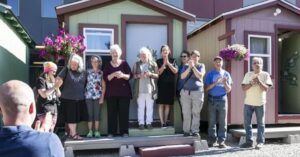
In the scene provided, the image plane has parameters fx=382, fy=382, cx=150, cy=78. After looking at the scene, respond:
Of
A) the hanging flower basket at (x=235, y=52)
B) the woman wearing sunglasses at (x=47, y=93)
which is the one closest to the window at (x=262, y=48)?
the hanging flower basket at (x=235, y=52)

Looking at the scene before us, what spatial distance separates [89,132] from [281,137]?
4202 millimetres

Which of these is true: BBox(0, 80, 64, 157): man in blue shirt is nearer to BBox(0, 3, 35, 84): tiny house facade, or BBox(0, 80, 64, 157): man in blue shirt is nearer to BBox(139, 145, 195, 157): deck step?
BBox(139, 145, 195, 157): deck step

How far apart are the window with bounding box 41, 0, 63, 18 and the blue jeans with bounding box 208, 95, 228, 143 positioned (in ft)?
36.9

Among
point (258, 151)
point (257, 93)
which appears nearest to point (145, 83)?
point (257, 93)

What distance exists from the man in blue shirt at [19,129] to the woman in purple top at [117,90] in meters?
5.10

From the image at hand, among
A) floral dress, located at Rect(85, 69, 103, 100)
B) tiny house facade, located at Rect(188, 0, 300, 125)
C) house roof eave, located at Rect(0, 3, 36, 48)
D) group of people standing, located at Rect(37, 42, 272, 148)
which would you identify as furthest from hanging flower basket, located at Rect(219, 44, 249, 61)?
house roof eave, located at Rect(0, 3, 36, 48)

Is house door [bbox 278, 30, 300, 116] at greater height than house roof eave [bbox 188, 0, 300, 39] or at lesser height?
lesser

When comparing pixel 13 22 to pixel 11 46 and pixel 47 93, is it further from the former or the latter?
pixel 47 93

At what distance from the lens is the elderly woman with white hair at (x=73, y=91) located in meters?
7.03

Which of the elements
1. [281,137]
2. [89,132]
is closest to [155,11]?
[89,132]

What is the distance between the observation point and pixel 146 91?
739 cm

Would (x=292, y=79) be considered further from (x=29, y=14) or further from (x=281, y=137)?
(x=29, y=14)

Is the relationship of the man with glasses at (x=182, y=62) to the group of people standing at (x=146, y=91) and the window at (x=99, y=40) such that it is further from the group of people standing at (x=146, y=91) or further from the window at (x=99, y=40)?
the window at (x=99, y=40)

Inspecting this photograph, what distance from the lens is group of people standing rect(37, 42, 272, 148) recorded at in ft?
23.3
